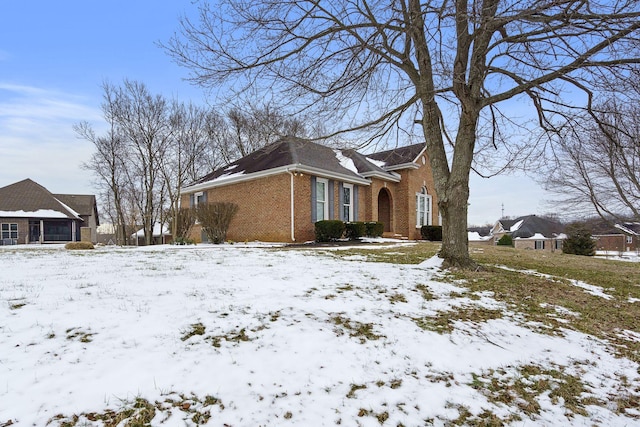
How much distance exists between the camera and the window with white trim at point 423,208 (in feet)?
70.4

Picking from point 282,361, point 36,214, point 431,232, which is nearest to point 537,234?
point 431,232

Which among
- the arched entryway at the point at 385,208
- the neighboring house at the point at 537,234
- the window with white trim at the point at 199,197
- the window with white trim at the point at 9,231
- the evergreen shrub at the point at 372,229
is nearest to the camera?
the evergreen shrub at the point at 372,229

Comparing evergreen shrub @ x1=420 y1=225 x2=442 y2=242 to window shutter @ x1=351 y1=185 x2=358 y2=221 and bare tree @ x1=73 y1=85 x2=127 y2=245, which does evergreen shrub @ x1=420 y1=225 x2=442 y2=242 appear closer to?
window shutter @ x1=351 y1=185 x2=358 y2=221

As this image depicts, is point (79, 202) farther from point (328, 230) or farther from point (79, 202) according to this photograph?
point (328, 230)

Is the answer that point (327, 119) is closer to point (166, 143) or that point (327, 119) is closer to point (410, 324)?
point (410, 324)

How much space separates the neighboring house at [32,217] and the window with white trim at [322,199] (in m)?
20.6

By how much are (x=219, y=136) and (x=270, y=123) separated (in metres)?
24.5

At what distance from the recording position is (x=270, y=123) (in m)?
7.44

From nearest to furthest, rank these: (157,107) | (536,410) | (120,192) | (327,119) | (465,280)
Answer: (536,410) → (465,280) → (327,119) → (157,107) → (120,192)

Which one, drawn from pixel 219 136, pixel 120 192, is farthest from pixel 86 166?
pixel 219 136

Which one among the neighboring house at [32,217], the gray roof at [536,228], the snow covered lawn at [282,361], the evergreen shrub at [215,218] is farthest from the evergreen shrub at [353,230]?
the gray roof at [536,228]

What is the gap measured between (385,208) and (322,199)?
6.31m

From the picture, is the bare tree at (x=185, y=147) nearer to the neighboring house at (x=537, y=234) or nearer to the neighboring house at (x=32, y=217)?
the neighboring house at (x=32, y=217)

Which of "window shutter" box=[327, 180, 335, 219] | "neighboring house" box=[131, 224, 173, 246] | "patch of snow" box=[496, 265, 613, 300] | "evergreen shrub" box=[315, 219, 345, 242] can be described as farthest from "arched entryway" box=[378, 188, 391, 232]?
"neighboring house" box=[131, 224, 173, 246]
